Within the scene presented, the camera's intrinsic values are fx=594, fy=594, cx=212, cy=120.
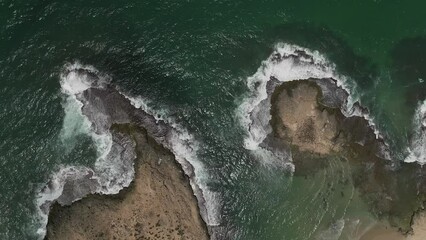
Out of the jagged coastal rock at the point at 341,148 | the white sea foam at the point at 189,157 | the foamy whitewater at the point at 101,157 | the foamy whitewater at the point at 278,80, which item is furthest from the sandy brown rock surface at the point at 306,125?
the foamy whitewater at the point at 101,157

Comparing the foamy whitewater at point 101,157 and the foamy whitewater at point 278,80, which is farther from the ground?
the foamy whitewater at point 278,80

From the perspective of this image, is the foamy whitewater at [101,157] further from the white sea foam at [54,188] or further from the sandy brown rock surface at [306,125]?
the sandy brown rock surface at [306,125]

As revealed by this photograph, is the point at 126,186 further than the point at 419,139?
No

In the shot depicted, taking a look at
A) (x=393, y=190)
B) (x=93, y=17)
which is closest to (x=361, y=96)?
(x=393, y=190)

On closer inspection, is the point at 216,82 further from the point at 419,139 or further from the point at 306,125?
the point at 419,139

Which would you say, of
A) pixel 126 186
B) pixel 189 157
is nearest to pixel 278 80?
pixel 189 157

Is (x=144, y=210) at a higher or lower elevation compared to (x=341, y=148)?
lower

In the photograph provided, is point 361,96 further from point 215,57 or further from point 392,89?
point 215,57
